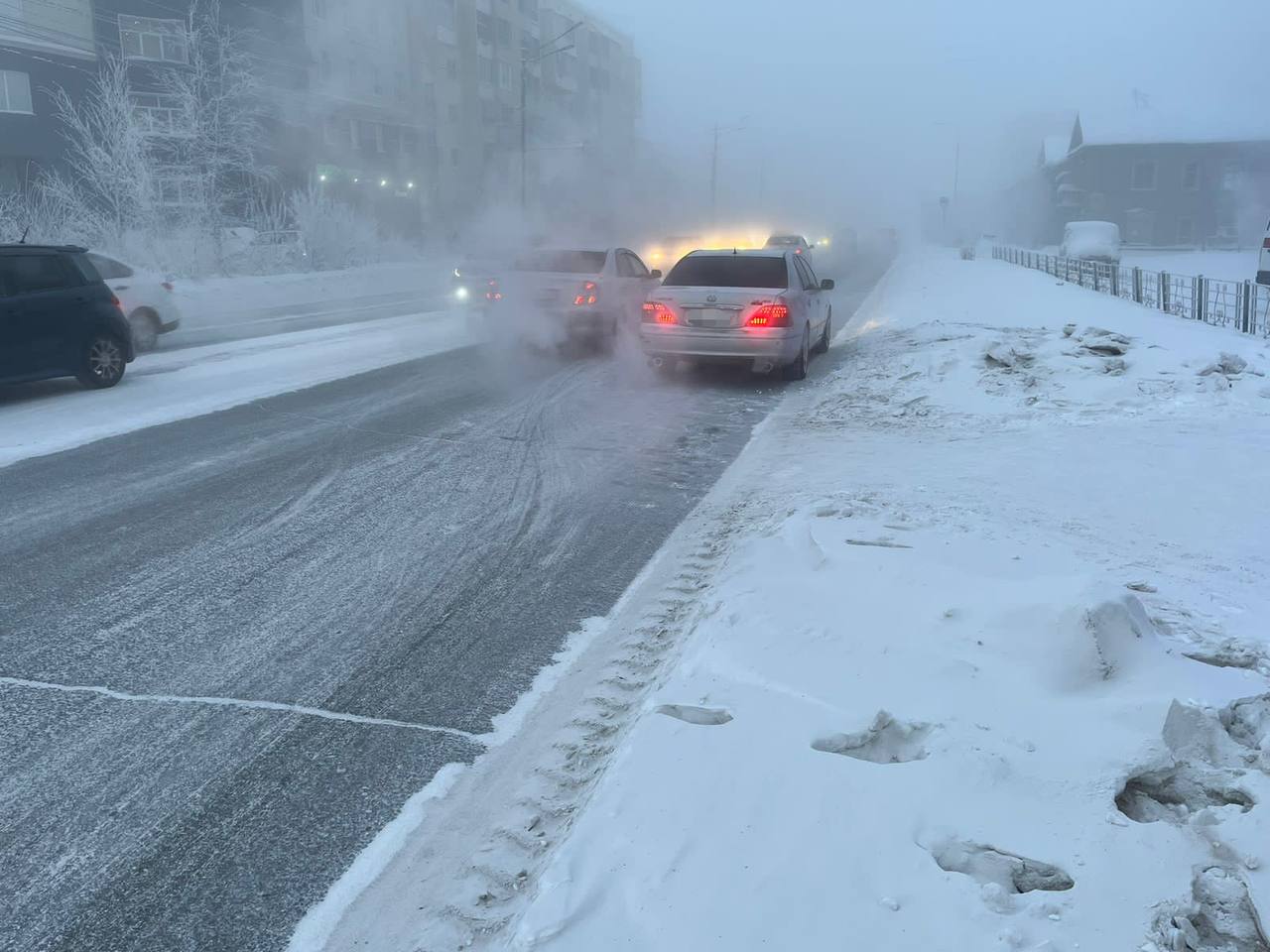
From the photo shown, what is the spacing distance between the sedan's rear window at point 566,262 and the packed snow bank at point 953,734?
302 inches

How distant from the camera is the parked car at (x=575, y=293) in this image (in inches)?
531

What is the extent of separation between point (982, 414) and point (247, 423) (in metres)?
6.48

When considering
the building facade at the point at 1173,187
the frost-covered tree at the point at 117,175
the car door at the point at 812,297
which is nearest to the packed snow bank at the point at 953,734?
the car door at the point at 812,297

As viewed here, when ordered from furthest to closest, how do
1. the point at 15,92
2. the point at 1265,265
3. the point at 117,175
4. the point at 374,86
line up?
the point at 374,86, the point at 15,92, the point at 117,175, the point at 1265,265

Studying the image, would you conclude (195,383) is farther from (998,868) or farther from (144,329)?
(998,868)

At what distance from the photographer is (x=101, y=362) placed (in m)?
10.7

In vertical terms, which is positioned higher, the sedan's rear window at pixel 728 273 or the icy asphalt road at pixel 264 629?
the sedan's rear window at pixel 728 273

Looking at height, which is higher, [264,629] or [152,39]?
[152,39]

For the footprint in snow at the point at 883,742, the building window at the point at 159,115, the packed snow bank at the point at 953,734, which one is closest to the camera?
the packed snow bank at the point at 953,734

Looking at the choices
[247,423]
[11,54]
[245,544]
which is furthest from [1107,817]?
[11,54]

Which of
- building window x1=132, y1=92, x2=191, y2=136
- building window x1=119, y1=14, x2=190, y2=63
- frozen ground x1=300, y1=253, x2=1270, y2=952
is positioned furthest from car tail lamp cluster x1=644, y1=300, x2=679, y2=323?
building window x1=119, y1=14, x2=190, y2=63

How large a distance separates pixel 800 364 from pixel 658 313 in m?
1.77

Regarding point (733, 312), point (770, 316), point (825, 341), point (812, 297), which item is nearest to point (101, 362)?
point (733, 312)

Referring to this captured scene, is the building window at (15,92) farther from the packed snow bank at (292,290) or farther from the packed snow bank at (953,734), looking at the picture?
the packed snow bank at (953,734)
